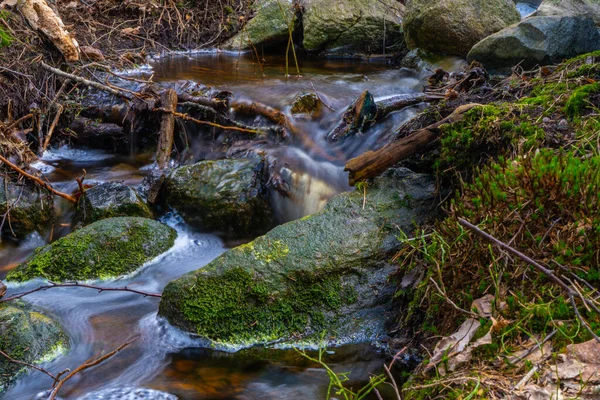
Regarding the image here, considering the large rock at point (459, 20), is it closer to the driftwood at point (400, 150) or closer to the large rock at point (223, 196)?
the large rock at point (223, 196)

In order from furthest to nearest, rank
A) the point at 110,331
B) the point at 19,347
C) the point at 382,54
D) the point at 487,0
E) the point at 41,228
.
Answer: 1. the point at 382,54
2. the point at 487,0
3. the point at 41,228
4. the point at 110,331
5. the point at 19,347

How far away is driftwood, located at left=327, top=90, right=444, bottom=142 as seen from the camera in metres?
5.86

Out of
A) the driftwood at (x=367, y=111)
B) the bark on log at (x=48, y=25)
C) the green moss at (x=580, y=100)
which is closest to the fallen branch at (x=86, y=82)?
the bark on log at (x=48, y=25)

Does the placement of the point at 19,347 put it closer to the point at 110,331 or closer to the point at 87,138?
the point at 110,331

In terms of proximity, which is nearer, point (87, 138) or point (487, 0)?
point (87, 138)

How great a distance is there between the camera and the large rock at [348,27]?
1072cm

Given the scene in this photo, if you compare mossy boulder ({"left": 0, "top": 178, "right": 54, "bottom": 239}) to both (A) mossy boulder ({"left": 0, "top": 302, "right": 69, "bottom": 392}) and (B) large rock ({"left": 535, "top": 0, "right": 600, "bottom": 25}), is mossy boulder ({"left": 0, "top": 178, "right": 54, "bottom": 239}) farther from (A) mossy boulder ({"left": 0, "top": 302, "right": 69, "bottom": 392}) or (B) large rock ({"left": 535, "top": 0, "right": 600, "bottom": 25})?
(B) large rock ({"left": 535, "top": 0, "right": 600, "bottom": 25})

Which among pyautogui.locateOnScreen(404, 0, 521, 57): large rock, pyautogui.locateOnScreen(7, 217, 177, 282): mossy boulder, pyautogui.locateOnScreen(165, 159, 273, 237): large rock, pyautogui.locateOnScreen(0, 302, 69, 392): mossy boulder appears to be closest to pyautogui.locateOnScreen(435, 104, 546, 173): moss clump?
pyautogui.locateOnScreen(165, 159, 273, 237): large rock

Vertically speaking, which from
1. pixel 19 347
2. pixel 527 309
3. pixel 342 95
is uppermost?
pixel 342 95

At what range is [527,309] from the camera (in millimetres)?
2484

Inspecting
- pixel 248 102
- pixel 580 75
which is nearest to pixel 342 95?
pixel 248 102

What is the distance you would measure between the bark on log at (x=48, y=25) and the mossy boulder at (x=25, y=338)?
460 centimetres

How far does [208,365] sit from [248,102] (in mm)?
4294

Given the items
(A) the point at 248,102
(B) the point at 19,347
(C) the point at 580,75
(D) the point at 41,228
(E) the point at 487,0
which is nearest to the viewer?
(B) the point at 19,347
